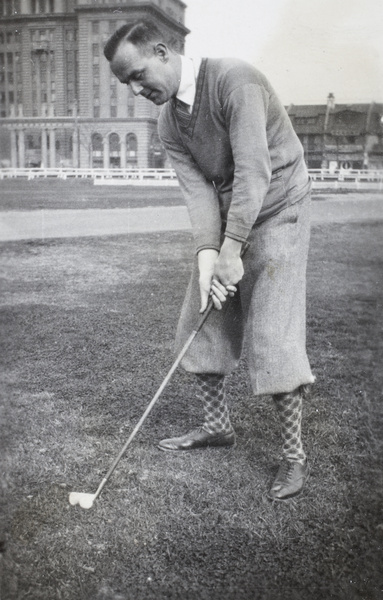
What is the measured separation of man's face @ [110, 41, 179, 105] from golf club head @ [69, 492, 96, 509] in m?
1.52

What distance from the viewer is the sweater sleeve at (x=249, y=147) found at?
225 cm

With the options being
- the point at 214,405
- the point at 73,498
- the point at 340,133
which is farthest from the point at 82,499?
the point at 340,133

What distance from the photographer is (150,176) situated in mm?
3477

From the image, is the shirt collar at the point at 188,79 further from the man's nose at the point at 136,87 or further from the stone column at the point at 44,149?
the stone column at the point at 44,149

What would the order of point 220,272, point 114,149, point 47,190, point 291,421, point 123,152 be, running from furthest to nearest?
1. point 47,190
2. point 123,152
3. point 114,149
4. point 291,421
5. point 220,272

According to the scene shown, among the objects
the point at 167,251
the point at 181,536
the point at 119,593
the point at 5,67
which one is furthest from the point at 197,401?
the point at 167,251

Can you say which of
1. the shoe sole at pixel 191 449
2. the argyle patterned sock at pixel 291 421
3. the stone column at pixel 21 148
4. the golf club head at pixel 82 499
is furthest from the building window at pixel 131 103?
the golf club head at pixel 82 499

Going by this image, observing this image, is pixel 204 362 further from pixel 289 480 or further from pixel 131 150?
pixel 131 150

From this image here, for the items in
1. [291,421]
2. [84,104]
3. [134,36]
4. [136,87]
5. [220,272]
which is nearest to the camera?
[134,36]

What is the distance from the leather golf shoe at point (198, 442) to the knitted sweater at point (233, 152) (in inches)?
35.1

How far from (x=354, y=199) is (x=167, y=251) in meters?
2.77

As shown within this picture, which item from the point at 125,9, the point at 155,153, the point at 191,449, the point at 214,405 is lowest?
the point at 191,449

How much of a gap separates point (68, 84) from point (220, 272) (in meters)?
1.01

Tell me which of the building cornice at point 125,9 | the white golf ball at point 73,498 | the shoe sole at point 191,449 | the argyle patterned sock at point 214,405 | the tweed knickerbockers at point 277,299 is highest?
the building cornice at point 125,9
